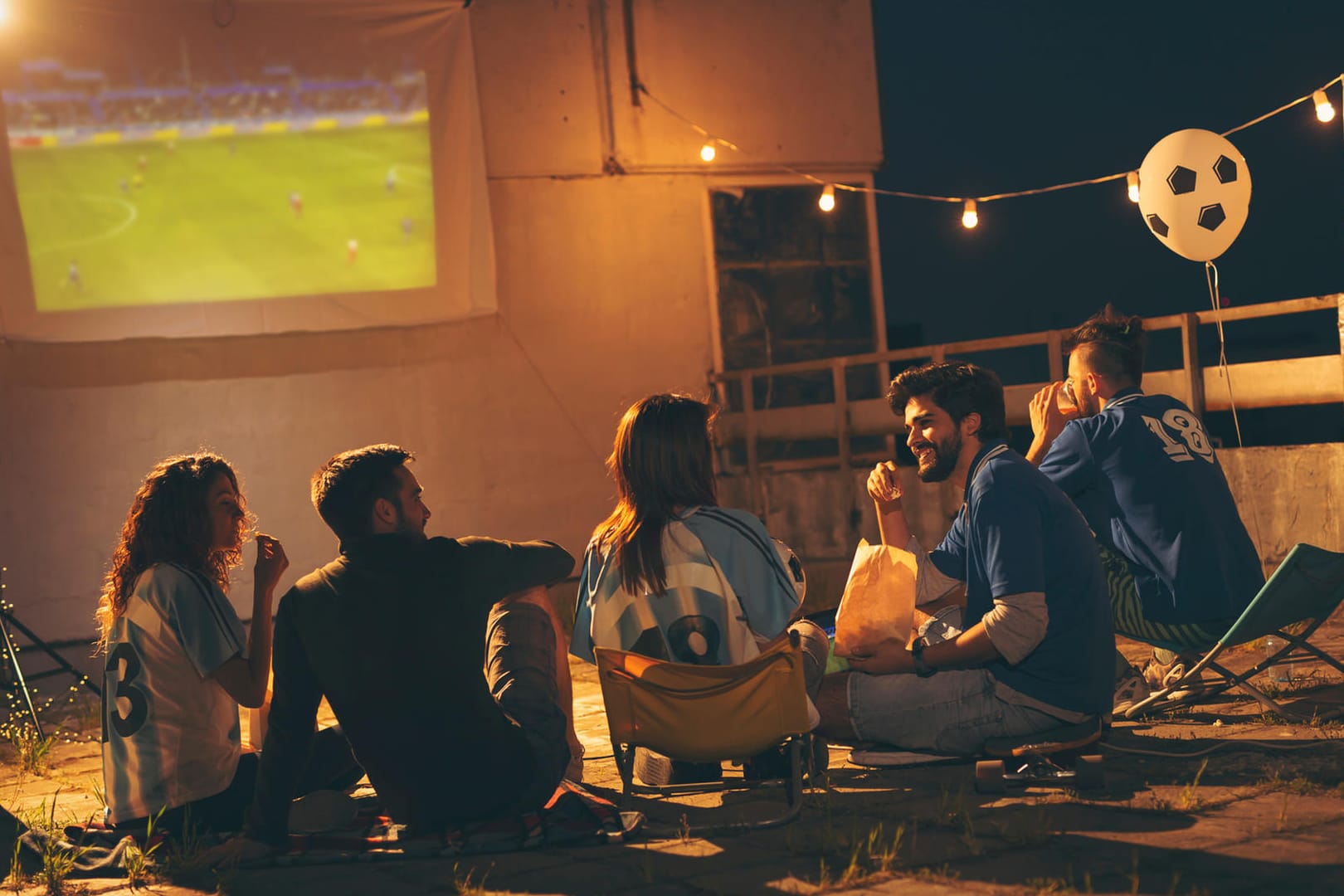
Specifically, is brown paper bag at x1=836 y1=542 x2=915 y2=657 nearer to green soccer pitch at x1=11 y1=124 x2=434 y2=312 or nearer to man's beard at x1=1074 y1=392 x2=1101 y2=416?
man's beard at x1=1074 y1=392 x2=1101 y2=416

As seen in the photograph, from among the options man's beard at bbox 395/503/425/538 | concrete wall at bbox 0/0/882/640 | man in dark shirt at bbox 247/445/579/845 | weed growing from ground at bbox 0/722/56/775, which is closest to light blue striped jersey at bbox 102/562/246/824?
man in dark shirt at bbox 247/445/579/845

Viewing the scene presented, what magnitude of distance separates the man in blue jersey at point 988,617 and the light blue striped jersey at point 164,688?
163 cm

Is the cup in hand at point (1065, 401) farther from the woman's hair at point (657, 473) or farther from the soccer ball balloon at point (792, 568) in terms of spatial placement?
the woman's hair at point (657, 473)

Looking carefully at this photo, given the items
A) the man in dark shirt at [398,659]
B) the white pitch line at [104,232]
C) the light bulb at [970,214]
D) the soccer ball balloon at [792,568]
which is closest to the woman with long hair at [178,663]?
the man in dark shirt at [398,659]

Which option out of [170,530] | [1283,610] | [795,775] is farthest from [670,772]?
[1283,610]

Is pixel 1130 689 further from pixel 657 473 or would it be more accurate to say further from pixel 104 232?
pixel 104 232

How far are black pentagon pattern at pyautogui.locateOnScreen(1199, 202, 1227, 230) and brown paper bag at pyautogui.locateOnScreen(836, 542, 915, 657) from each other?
3.58m

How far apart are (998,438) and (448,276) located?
6.46 m

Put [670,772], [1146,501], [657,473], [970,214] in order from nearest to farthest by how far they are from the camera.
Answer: [657,473]
[670,772]
[1146,501]
[970,214]

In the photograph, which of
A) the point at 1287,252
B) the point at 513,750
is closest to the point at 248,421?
the point at 513,750

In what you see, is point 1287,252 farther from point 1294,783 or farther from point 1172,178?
point 1294,783

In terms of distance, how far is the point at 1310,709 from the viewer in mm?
4395

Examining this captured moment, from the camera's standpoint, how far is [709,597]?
3523 mm

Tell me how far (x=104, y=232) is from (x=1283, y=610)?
Answer: 7.32 m
